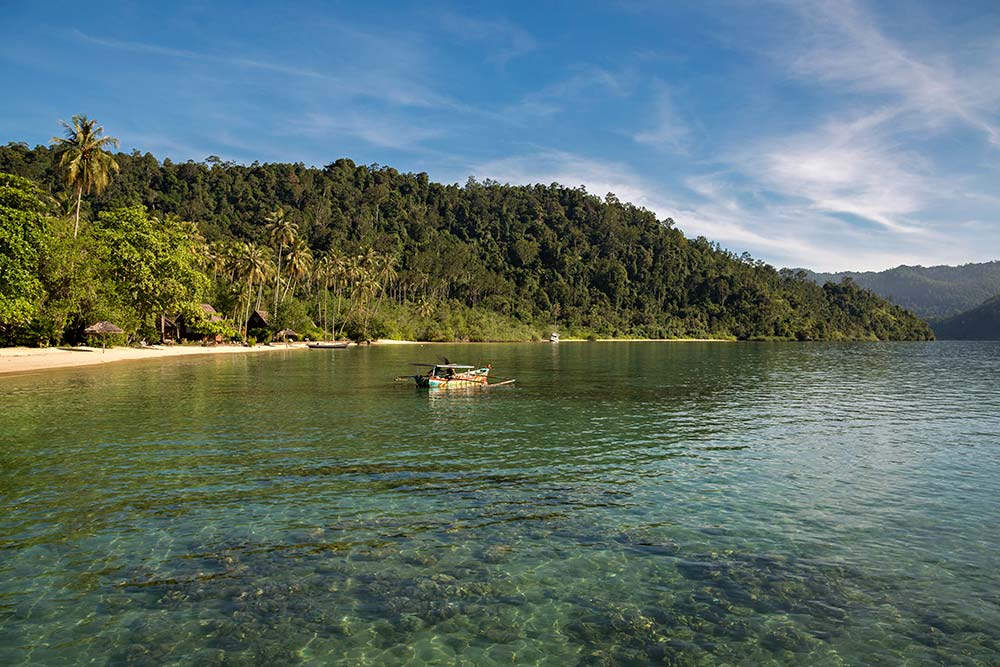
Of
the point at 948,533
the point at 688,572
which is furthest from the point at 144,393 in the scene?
the point at 948,533

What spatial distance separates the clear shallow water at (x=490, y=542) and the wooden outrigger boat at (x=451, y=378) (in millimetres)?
12838

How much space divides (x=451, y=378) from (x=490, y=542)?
28607 millimetres

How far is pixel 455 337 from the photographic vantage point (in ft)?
487

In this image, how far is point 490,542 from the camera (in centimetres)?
1218

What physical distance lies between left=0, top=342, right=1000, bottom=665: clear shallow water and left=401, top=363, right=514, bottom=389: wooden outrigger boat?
42.1 feet

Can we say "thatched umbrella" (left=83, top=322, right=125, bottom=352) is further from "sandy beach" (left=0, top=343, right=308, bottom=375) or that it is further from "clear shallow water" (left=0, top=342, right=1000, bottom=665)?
"clear shallow water" (left=0, top=342, right=1000, bottom=665)

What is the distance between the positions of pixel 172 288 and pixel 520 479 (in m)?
64.0

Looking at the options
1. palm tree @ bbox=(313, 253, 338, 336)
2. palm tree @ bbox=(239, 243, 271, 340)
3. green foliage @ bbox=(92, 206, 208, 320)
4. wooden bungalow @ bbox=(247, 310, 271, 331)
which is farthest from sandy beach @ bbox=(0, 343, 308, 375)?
palm tree @ bbox=(313, 253, 338, 336)

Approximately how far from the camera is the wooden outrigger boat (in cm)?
3956

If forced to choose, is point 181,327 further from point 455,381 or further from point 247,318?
point 455,381

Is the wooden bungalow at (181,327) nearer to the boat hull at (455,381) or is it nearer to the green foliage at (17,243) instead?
the green foliage at (17,243)

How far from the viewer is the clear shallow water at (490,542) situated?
8.45m

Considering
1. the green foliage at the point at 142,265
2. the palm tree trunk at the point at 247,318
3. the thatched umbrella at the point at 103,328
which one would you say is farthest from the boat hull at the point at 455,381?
the palm tree trunk at the point at 247,318

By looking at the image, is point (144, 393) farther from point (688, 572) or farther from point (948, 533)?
point (948, 533)
